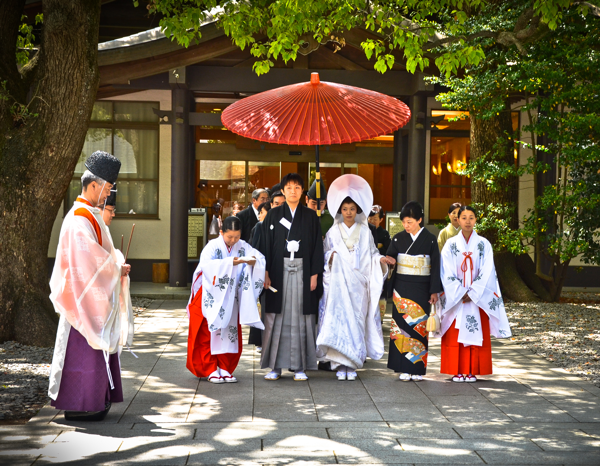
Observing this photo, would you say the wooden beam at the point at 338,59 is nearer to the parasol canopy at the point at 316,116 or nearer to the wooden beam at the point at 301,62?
the wooden beam at the point at 301,62

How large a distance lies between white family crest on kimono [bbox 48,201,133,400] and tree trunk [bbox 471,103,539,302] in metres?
7.81

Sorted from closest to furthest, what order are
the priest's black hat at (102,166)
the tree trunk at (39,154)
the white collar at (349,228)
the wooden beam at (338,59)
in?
the priest's black hat at (102,166)
the white collar at (349,228)
the tree trunk at (39,154)
the wooden beam at (338,59)

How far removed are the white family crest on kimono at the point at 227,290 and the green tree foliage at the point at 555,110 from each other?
17.2 ft

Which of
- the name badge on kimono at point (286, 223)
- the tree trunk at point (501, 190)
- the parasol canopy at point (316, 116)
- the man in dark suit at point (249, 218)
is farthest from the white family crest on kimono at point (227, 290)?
the tree trunk at point (501, 190)

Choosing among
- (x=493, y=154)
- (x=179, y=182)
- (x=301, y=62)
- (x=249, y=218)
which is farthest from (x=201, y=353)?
(x=301, y=62)

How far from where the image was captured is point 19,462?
3592mm

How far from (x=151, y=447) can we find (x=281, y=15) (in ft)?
19.1

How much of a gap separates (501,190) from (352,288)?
19.4 feet

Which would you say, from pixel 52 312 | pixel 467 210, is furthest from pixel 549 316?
pixel 52 312

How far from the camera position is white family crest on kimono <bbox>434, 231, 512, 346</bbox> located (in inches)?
229

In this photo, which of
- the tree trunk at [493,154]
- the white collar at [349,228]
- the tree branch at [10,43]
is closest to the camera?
the white collar at [349,228]

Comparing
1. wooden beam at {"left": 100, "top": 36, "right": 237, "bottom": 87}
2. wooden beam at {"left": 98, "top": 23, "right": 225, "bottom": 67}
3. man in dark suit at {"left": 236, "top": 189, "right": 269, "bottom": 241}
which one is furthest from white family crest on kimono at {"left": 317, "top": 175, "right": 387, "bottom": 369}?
wooden beam at {"left": 100, "top": 36, "right": 237, "bottom": 87}

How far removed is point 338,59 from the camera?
11734 mm

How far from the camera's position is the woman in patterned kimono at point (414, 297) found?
5.80 metres
